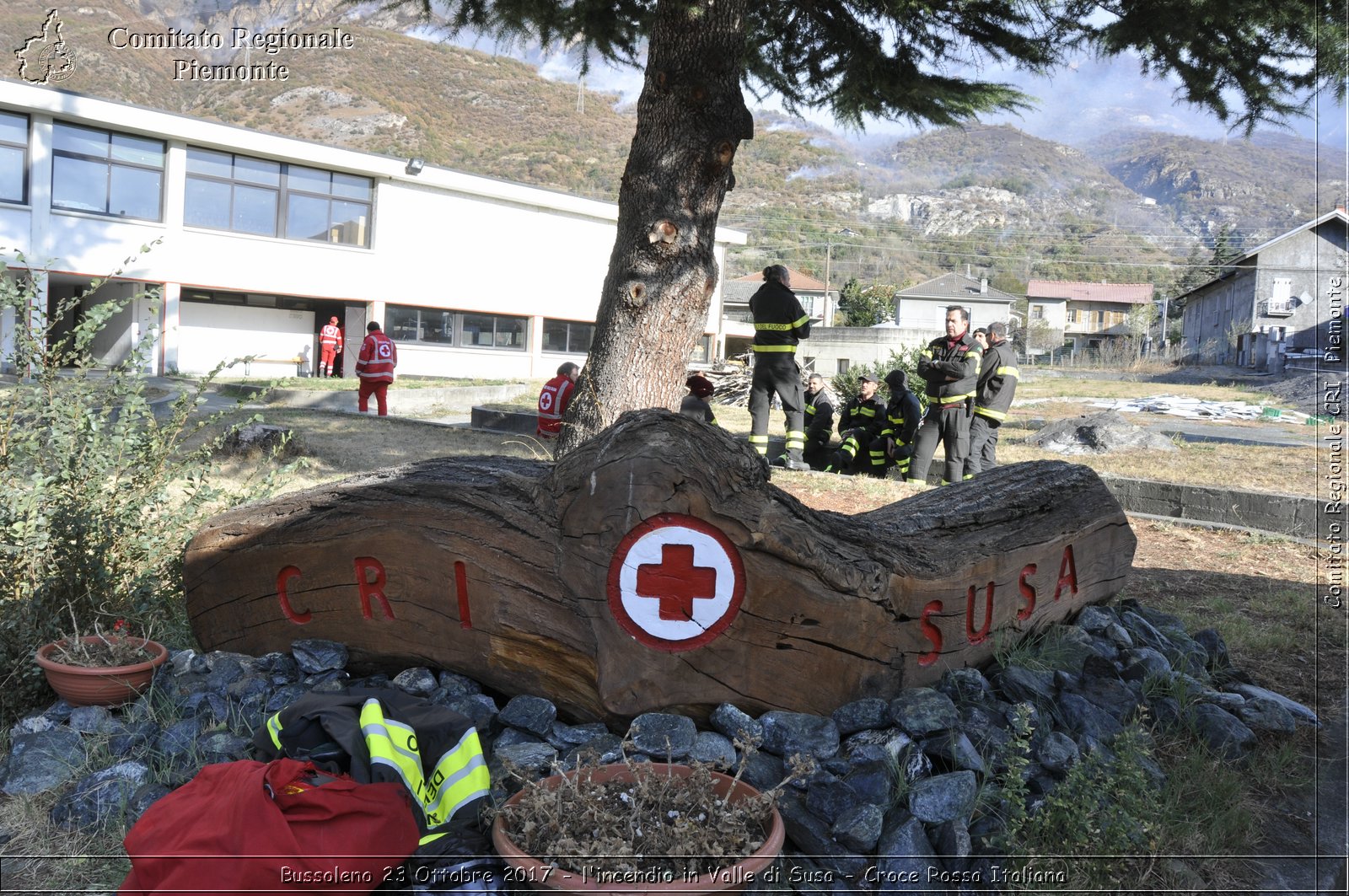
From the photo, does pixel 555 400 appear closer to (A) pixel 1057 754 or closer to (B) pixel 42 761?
(B) pixel 42 761

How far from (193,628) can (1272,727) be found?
4749 millimetres

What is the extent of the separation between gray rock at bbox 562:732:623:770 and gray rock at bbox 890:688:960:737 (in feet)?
3.34

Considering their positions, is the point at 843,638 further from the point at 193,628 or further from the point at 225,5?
the point at 225,5

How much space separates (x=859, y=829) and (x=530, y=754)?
3.67ft

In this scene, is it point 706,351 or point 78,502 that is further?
point 706,351

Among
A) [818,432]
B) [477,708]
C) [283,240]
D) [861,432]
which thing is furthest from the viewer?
[283,240]

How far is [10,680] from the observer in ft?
12.2

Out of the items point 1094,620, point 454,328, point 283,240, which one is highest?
point 283,240

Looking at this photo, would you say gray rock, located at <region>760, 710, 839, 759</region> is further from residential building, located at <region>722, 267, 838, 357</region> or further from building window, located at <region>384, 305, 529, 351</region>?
residential building, located at <region>722, 267, 838, 357</region>

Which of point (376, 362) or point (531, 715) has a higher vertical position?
point (376, 362)

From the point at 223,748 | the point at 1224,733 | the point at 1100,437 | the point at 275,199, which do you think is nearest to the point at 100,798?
the point at 223,748

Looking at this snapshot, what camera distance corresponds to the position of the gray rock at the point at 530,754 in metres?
3.09

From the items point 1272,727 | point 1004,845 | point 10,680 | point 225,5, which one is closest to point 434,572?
point 10,680

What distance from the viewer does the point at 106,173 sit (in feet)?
79.6
